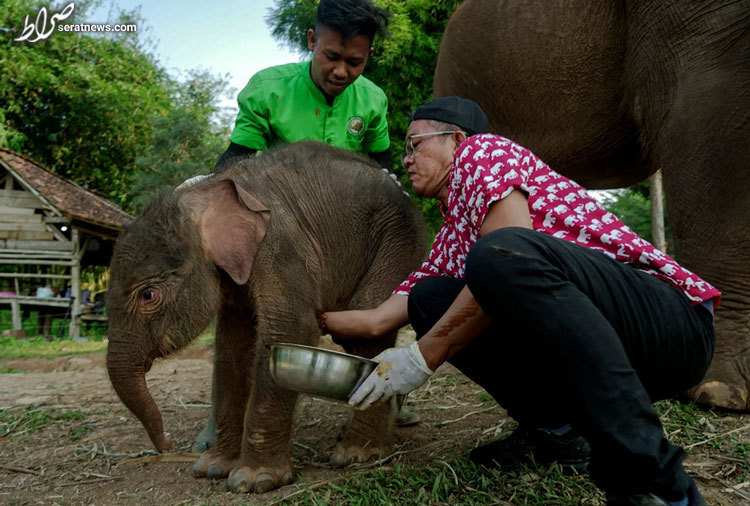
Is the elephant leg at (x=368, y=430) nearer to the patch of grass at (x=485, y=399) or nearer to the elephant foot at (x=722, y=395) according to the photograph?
the patch of grass at (x=485, y=399)

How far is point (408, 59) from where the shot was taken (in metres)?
12.8

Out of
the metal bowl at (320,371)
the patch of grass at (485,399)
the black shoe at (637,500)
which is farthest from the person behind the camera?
the patch of grass at (485,399)

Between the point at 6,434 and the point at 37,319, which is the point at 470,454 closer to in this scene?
the point at 6,434

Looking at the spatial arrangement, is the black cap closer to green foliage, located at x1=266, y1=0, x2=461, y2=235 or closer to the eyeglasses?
the eyeglasses

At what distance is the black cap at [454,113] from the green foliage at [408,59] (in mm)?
9070

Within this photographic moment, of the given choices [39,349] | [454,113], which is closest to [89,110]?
[39,349]

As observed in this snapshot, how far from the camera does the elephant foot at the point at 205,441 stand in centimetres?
374

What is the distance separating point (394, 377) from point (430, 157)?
0.99 metres

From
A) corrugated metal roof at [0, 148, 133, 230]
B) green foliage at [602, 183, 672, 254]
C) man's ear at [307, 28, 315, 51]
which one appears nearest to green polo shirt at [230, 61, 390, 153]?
man's ear at [307, 28, 315, 51]

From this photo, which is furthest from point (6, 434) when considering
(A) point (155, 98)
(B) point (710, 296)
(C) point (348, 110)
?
(A) point (155, 98)

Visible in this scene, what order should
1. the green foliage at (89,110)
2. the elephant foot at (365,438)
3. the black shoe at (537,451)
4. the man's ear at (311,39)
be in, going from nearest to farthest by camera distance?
1. the black shoe at (537,451)
2. the elephant foot at (365,438)
3. the man's ear at (311,39)
4. the green foliage at (89,110)

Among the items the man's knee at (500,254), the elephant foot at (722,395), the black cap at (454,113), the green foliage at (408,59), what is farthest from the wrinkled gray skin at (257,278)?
the green foliage at (408,59)

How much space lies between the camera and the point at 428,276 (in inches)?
117

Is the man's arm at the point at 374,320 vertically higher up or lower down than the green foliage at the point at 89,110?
lower down
